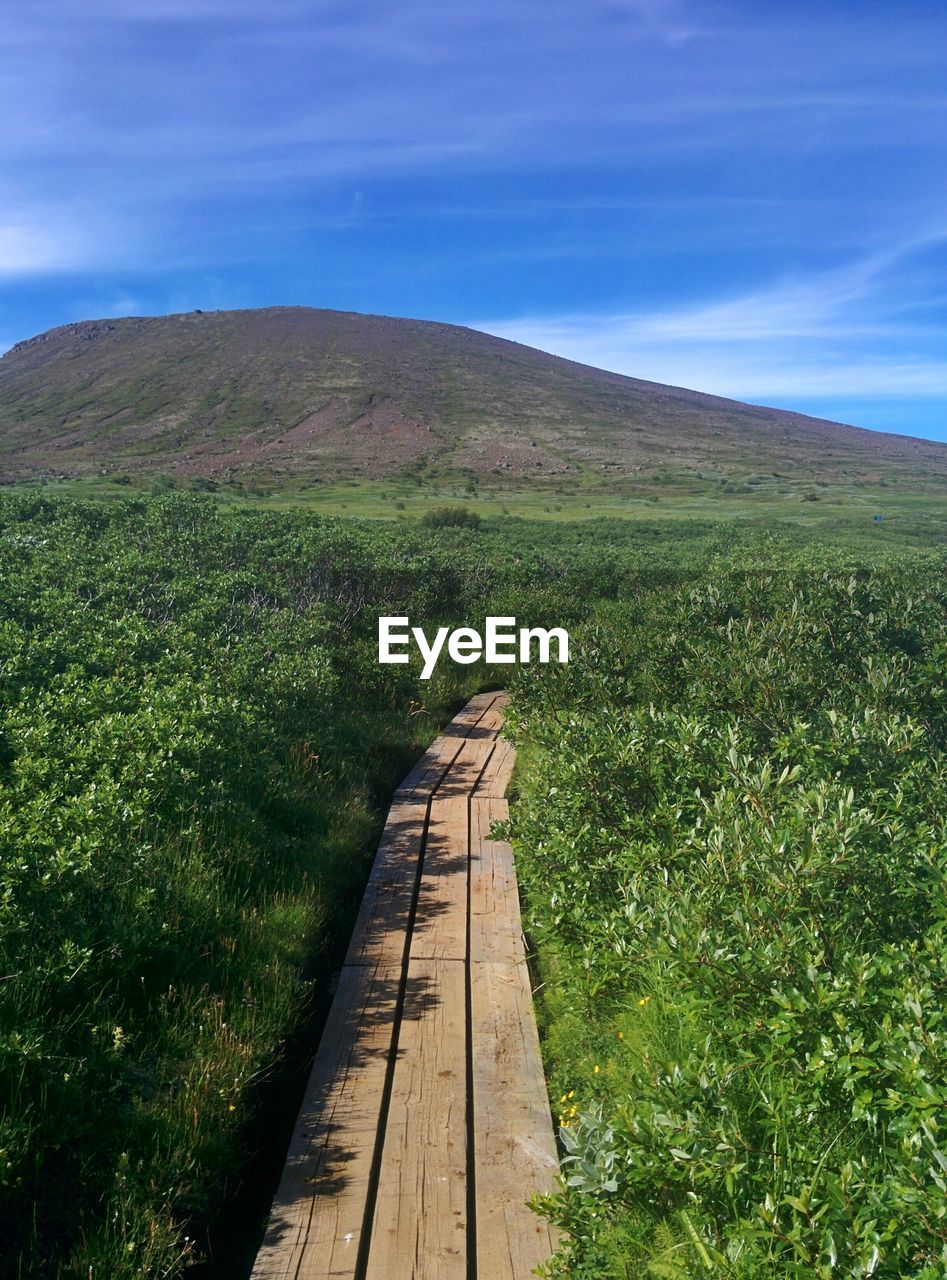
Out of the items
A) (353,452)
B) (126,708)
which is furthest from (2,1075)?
(353,452)

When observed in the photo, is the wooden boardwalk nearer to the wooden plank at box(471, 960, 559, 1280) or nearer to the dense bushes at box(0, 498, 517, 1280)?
the wooden plank at box(471, 960, 559, 1280)

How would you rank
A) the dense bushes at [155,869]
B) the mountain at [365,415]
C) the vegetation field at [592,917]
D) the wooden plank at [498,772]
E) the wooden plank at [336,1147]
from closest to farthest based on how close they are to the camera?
the vegetation field at [592,917] < the wooden plank at [336,1147] < the dense bushes at [155,869] < the wooden plank at [498,772] < the mountain at [365,415]

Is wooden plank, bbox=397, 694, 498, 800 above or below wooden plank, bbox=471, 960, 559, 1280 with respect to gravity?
above

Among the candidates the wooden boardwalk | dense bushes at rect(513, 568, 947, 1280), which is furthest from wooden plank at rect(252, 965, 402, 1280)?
dense bushes at rect(513, 568, 947, 1280)

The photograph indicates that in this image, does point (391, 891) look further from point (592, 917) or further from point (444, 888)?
point (592, 917)

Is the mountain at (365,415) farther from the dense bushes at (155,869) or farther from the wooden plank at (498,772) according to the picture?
the wooden plank at (498,772)

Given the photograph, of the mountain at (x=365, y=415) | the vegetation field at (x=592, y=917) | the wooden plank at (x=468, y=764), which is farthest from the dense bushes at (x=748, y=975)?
the mountain at (x=365, y=415)
